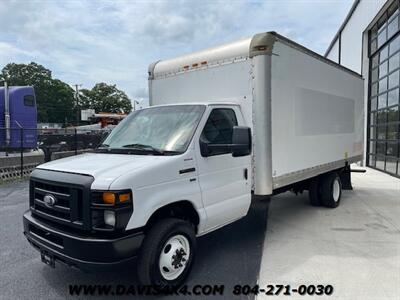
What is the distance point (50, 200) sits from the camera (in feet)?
12.0

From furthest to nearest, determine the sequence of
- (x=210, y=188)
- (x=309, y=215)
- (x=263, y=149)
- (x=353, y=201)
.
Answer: (x=353, y=201) → (x=309, y=215) → (x=263, y=149) → (x=210, y=188)

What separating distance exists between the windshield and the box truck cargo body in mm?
935

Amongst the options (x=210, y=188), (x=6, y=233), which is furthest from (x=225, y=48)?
(x=6, y=233)

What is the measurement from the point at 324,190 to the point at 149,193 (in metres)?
5.14

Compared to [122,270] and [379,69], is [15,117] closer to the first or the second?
[122,270]

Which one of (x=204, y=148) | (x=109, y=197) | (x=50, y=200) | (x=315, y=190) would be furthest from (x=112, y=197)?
(x=315, y=190)

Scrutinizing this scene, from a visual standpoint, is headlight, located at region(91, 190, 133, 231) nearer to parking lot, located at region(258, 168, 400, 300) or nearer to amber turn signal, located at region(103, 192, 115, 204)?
amber turn signal, located at region(103, 192, 115, 204)

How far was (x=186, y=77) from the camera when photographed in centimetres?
580

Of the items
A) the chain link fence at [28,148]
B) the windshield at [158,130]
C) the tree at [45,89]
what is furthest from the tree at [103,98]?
the windshield at [158,130]

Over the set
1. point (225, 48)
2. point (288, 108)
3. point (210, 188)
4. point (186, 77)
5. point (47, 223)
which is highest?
point (225, 48)

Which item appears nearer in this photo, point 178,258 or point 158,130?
point 178,258

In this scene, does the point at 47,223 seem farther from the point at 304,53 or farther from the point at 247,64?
the point at 304,53

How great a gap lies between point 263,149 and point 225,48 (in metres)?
1.69

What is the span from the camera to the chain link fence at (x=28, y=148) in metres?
12.2
